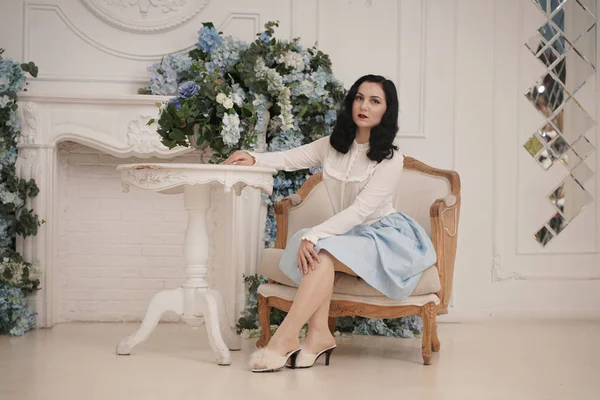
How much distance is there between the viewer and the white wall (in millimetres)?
4848

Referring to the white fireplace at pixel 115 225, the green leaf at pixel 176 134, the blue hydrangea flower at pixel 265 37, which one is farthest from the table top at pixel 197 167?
the blue hydrangea flower at pixel 265 37

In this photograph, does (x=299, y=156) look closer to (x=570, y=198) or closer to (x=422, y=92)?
(x=422, y=92)

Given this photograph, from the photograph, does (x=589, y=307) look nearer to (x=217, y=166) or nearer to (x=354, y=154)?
(x=354, y=154)

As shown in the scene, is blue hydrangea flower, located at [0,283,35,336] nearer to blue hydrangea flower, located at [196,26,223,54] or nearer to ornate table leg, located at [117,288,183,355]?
ornate table leg, located at [117,288,183,355]

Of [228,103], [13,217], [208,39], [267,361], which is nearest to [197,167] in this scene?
[228,103]

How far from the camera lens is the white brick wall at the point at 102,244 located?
4.98 meters

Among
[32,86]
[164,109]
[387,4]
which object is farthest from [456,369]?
[32,86]

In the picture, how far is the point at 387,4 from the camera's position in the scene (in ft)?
16.7

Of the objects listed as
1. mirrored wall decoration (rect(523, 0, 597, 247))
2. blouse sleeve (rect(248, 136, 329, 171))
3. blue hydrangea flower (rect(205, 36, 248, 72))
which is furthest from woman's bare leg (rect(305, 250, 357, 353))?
mirrored wall decoration (rect(523, 0, 597, 247))

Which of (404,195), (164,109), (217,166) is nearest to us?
(217,166)

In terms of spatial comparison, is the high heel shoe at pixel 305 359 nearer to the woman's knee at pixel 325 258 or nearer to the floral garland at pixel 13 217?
the woman's knee at pixel 325 258

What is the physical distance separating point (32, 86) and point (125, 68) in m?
0.55

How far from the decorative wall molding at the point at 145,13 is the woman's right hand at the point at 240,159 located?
1578 mm

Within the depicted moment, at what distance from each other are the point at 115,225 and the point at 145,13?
129 centimetres
